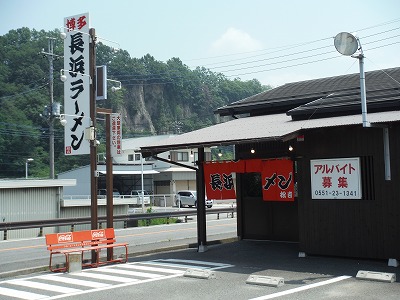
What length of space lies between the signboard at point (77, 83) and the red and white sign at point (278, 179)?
206 inches

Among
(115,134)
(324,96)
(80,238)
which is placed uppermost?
(324,96)

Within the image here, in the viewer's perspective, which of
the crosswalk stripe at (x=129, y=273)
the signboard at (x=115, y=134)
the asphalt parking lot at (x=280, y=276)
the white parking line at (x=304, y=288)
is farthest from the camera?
the signboard at (x=115, y=134)

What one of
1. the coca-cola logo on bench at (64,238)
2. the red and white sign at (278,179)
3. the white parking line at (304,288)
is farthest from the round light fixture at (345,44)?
the coca-cola logo on bench at (64,238)

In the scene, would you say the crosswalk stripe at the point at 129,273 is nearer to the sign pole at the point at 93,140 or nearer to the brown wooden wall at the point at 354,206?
the sign pole at the point at 93,140

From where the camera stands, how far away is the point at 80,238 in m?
14.2

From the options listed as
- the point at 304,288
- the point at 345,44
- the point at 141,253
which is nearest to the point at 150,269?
the point at 141,253

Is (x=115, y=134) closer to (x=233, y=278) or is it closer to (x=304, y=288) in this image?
(x=233, y=278)

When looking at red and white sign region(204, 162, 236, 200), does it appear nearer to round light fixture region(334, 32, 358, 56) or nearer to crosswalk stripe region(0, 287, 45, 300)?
round light fixture region(334, 32, 358, 56)

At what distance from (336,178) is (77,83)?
761 centimetres

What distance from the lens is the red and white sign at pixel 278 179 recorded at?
15.0 m

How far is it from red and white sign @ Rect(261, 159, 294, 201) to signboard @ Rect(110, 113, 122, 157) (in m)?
4.26

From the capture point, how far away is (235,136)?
14438mm

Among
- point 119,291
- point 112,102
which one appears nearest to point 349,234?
point 119,291

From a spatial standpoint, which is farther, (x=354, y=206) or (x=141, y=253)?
(x=141, y=253)
